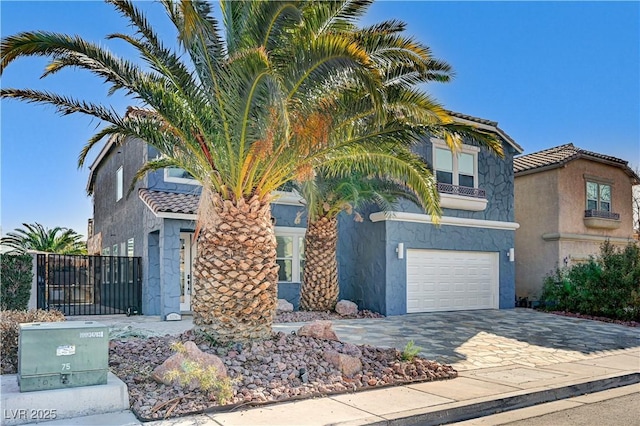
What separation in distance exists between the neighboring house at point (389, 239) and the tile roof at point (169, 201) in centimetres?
3

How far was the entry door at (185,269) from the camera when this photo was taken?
1664 centimetres

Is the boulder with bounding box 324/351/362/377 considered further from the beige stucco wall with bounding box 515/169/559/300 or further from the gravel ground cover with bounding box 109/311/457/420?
the beige stucco wall with bounding box 515/169/559/300

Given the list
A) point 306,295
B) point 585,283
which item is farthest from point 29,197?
point 585,283

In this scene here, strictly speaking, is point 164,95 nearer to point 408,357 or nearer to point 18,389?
point 18,389

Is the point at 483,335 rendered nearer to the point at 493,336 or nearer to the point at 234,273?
the point at 493,336

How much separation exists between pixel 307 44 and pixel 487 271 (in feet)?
49.7

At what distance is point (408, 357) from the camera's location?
891cm

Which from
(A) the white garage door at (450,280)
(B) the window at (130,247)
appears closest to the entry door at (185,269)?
(B) the window at (130,247)

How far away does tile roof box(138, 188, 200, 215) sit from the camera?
14805 mm

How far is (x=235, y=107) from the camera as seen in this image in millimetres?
7738

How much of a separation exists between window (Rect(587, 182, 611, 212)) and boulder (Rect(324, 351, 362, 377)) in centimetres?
1908

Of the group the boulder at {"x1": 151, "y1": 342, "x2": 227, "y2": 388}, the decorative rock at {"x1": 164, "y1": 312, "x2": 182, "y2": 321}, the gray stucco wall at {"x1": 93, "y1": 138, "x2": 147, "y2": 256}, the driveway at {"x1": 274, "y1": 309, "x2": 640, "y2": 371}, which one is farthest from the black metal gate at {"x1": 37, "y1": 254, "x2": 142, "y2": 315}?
the boulder at {"x1": 151, "y1": 342, "x2": 227, "y2": 388}

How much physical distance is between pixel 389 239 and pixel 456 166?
14.1 ft

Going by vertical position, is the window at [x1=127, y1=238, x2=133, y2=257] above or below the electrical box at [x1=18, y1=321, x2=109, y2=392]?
above
